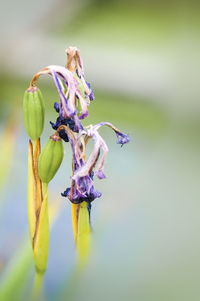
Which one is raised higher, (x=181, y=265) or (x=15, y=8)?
(x=15, y=8)

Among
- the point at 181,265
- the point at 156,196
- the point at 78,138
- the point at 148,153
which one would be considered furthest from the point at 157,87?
the point at 78,138

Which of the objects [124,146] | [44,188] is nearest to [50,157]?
[44,188]

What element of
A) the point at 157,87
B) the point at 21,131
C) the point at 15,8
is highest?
the point at 15,8

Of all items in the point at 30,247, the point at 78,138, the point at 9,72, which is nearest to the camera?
the point at 78,138

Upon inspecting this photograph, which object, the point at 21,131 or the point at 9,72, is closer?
the point at 21,131

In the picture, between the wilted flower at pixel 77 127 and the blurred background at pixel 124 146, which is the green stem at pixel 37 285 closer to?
the blurred background at pixel 124 146

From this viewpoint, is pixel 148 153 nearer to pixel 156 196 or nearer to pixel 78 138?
pixel 156 196

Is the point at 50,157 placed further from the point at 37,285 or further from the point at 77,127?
the point at 37,285
